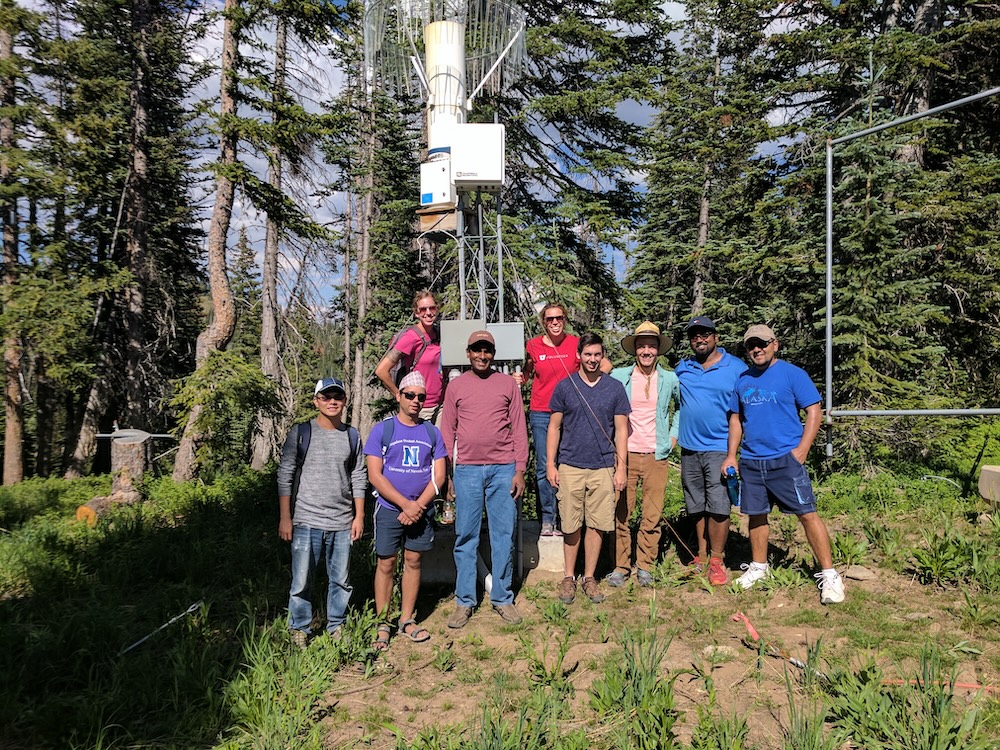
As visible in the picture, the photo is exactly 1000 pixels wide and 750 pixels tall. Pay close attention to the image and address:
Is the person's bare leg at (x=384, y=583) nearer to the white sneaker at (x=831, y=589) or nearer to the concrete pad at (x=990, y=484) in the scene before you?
the white sneaker at (x=831, y=589)

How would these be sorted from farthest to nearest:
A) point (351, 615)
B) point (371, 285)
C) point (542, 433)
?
point (371, 285) < point (542, 433) < point (351, 615)

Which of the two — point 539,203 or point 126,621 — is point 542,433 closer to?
point 126,621

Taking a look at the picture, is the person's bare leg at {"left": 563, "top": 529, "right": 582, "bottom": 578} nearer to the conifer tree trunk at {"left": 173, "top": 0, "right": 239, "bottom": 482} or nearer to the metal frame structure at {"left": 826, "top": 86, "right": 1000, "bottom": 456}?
the metal frame structure at {"left": 826, "top": 86, "right": 1000, "bottom": 456}

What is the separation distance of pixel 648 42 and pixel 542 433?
36.9ft

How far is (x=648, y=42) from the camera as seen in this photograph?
13.2 m

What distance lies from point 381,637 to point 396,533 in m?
0.69

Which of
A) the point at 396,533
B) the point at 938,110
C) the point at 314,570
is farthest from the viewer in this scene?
the point at 938,110

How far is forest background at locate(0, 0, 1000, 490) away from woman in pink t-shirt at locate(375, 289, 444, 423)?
151 inches

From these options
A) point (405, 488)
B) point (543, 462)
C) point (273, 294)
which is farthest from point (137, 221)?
point (405, 488)

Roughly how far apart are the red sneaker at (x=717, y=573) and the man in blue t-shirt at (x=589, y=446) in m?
0.97

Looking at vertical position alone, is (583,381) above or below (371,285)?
below

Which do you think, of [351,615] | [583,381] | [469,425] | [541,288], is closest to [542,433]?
[583,381]

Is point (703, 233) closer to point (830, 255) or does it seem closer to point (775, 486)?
point (830, 255)

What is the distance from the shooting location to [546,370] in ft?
17.5
